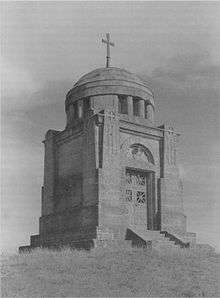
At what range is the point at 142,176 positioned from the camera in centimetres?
2197

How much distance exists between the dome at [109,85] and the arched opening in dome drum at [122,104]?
1.27ft

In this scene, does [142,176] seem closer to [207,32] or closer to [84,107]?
[84,107]

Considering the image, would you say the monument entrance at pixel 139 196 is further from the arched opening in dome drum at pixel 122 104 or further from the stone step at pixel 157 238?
the arched opening in dome drum at pixel 122 104

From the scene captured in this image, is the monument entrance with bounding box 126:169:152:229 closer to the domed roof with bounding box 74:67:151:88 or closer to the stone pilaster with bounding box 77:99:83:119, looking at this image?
the stone pilaster with bounding box 77:99:83:119

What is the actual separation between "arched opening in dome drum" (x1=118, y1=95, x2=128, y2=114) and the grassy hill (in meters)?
7.68

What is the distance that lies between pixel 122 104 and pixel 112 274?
11.0 meters

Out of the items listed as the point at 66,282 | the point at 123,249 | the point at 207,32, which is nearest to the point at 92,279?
the point at 66,282

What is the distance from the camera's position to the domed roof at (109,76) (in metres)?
22.7

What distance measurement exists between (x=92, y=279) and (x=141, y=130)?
33.1 feet

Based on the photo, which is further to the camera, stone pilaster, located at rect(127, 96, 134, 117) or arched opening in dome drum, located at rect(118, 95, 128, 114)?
arched opening in dome drum, located at rect(118, 95, 128, 114)

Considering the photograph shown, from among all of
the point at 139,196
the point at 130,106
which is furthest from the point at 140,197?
the point at 130,106

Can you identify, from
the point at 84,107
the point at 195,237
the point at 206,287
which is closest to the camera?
the point at 206,287

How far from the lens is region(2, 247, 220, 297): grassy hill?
12164 millimetres

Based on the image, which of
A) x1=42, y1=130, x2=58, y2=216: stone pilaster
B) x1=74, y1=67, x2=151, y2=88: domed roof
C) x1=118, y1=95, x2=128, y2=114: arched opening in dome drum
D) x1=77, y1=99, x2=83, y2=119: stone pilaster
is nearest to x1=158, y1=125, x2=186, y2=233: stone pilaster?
x1=118, y1=95, x2=128, y2=114: arched opening in dome drum
